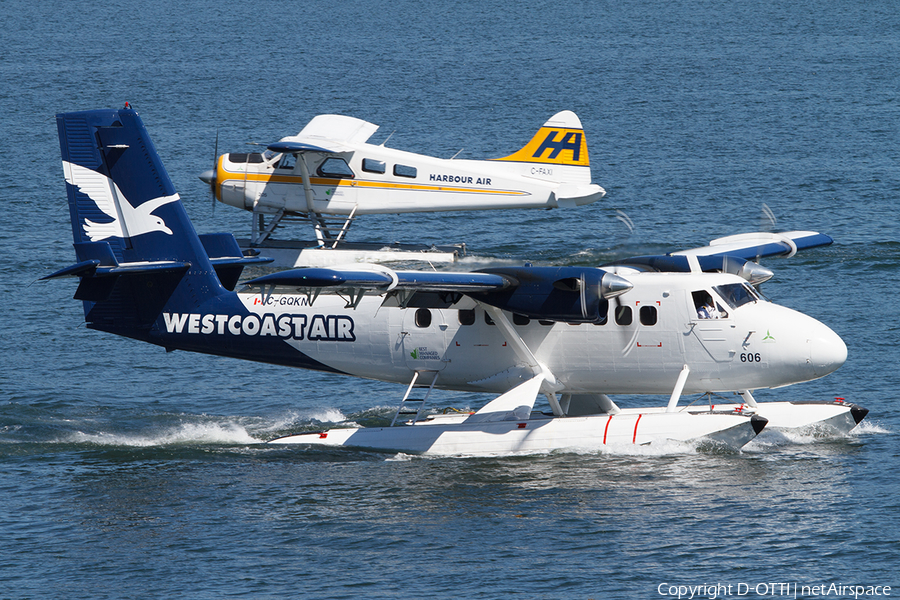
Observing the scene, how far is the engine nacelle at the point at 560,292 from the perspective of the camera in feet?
68.7

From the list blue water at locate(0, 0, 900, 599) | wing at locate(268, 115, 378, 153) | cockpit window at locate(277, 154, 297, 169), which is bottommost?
blue water at locate(0, 0, 900, 599)

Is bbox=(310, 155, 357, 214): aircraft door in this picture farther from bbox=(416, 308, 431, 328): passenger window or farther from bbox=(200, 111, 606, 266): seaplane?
bbox=(416, 308, 431, 328): passenger window

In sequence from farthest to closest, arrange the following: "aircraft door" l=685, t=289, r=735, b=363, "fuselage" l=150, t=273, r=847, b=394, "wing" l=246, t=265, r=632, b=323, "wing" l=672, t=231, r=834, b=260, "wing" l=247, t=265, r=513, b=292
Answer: "wing" l=672, t=231, r=834, b=260, "aircraft door" l=685, t=289, r=735, b=363, "fuselage" l=150, t=273, r=847, b=394, "wing" l=246, t=265, r=632, b=323, "wing" l=247, t=265, r=513, b=292

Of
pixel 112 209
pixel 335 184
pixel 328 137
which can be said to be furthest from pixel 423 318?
pixel 328 137

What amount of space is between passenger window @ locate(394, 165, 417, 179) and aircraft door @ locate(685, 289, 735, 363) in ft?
65.1

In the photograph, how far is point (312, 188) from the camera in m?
40.9

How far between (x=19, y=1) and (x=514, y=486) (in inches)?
5490

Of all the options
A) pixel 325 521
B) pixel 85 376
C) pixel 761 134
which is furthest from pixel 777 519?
pixel 761 134

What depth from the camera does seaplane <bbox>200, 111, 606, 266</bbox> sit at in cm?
4044

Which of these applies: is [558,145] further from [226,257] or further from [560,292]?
[560,292]

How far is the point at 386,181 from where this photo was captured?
4069cm

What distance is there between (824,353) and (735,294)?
2.13 meters

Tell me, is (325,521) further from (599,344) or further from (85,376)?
(85,376)

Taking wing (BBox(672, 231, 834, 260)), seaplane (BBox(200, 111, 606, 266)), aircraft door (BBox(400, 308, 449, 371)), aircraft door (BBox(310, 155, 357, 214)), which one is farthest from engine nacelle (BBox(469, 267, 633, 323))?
aircraft door (BBox(310, 155, 357, 214))
